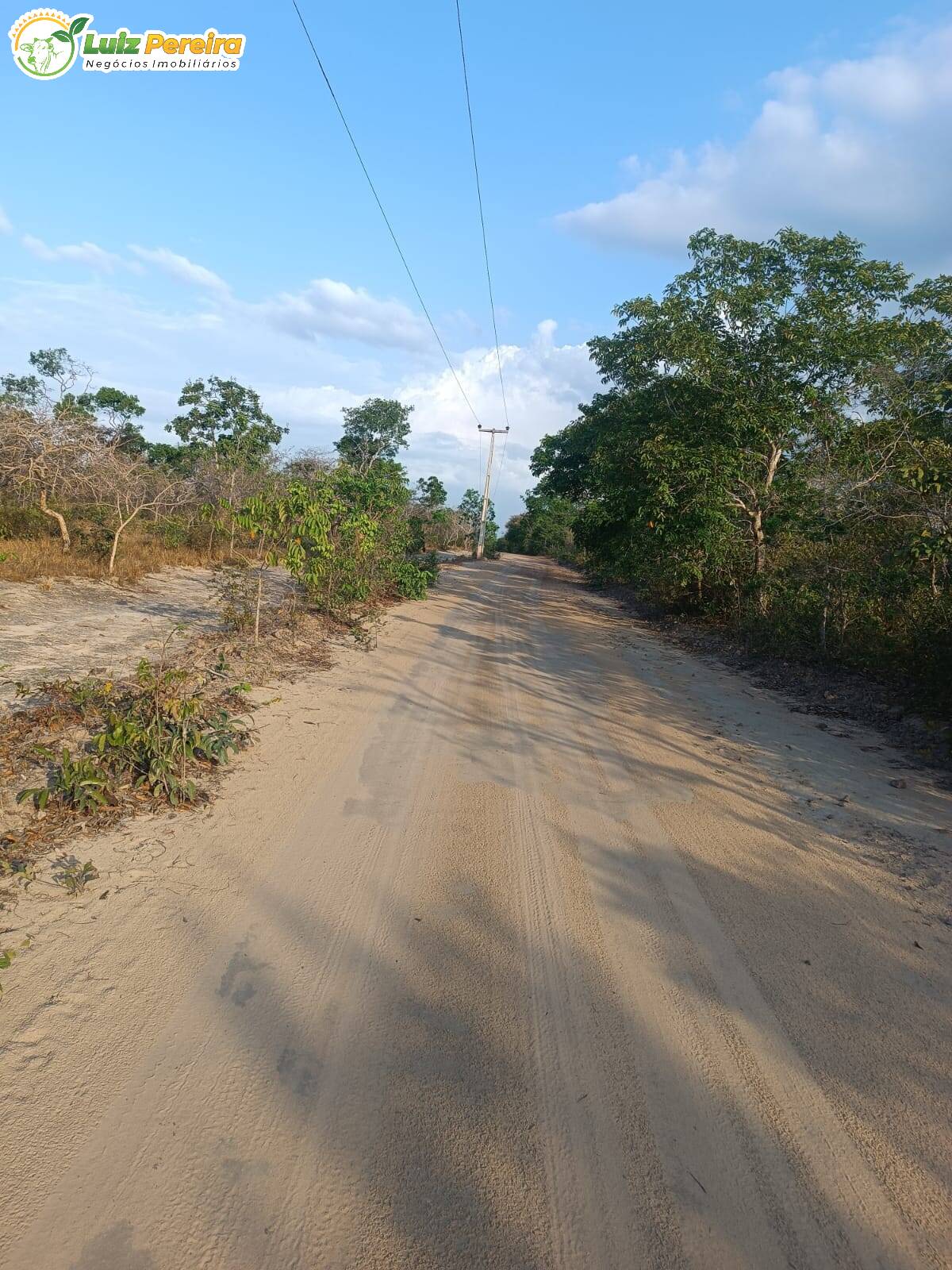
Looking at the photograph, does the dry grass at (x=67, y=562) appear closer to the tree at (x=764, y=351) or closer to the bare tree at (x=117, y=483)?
the bare tree at (x=117, y=483)

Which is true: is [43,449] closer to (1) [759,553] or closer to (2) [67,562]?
(2) [67,562]

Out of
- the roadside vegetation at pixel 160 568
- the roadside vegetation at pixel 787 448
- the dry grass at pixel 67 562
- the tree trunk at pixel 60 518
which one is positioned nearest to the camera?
the roadside vegetation at pixel 160 568

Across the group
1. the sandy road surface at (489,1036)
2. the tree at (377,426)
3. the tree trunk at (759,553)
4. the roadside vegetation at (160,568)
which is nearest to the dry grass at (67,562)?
the roadside vegetation at (160,568)

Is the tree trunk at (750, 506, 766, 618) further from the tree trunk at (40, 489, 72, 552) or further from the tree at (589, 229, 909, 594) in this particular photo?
the tree trunk at (40, 489, 72, 552)

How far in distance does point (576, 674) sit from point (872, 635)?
11.9ft

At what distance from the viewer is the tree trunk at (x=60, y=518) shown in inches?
509

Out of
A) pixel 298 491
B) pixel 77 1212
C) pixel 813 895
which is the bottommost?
pixel 77 1212

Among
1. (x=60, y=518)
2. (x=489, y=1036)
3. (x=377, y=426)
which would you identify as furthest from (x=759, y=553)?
(x=377, y=426)

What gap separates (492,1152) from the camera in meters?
2.38

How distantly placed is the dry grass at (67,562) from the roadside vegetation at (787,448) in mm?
9939

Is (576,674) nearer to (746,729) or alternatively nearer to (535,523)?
(746,729)

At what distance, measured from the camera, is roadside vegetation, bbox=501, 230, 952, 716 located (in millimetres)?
9018

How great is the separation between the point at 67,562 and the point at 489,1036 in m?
13.2

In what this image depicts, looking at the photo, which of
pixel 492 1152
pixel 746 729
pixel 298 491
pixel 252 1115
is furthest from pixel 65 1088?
pixel 298 491
